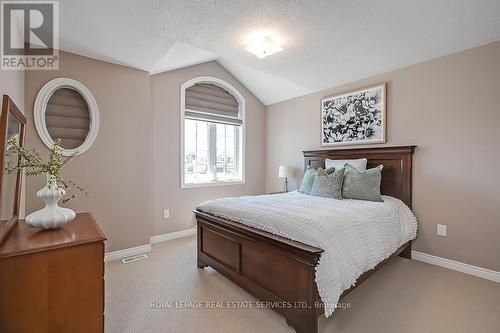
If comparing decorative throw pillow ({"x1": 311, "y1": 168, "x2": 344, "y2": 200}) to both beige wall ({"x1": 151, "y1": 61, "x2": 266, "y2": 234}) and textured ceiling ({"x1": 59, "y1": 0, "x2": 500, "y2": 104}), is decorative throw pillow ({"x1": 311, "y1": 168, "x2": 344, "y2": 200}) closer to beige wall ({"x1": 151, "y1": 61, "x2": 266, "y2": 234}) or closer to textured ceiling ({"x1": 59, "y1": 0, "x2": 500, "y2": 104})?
textured ceiling ({"x1": 59, "y1": 0, "x2": 500, "y2": 104})

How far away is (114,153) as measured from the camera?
9.61ft

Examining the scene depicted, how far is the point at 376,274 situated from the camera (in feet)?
8.29

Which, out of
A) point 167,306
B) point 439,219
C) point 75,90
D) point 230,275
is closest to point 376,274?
point 439,219

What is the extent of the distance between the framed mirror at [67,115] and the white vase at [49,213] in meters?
1.35

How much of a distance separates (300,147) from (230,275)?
275 centimetres

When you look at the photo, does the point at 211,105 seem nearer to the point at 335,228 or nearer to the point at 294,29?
the point at 294,29

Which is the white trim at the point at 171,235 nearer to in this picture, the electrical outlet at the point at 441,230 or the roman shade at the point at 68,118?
the roman shade at the point at 68,118

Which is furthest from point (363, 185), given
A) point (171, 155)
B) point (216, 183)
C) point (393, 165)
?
point (171, 155)

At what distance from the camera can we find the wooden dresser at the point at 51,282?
1163 mm

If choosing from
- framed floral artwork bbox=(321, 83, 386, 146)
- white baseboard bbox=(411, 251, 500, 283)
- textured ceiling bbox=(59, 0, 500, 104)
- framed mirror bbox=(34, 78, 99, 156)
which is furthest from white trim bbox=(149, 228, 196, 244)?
white baseboard bbox=(411, 251, 500, 283)

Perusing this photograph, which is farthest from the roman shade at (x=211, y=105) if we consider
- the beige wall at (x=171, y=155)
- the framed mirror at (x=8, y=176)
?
the framed mirror at (x=8, y=176)

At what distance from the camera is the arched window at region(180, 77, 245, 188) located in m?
3.96

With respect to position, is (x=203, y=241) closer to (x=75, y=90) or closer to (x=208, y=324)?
(x=208, y=324)

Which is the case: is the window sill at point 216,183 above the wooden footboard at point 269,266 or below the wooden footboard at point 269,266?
above
